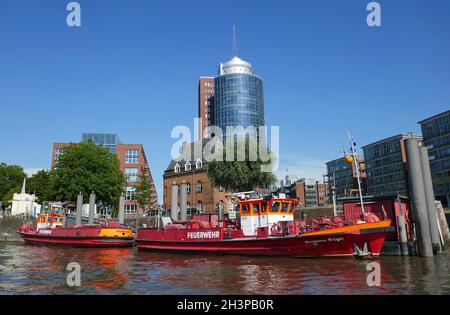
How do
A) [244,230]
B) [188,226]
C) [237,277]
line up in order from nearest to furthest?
[237,277] → [244,230] → [188,226]

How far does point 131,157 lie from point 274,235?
6974cm

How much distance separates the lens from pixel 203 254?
26766 mm

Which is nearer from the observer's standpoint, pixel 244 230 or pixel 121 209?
pixel 244 230

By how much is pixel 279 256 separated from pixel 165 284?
9851 mm

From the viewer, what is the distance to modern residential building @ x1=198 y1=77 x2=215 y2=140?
551ft

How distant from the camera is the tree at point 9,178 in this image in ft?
284

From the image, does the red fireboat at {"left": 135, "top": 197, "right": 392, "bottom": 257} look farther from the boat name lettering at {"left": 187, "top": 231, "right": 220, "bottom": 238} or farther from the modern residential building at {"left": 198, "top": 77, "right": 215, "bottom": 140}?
the modern residential building at {"left": 198, "top": 77, "right": 215, "bottom": 140}

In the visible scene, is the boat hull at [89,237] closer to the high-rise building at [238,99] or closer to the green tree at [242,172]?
the green tree at [242,172]

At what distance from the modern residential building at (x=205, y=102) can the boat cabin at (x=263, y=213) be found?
140186 millimetres

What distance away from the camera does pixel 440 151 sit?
79.2 m

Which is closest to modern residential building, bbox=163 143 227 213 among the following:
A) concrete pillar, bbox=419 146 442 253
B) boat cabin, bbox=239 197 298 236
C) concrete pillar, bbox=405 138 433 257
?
boat cabin, bbox=239 197 298 236

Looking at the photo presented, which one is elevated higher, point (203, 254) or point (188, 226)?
point (188, 226)

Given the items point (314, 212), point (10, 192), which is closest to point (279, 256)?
point (314, 212)
